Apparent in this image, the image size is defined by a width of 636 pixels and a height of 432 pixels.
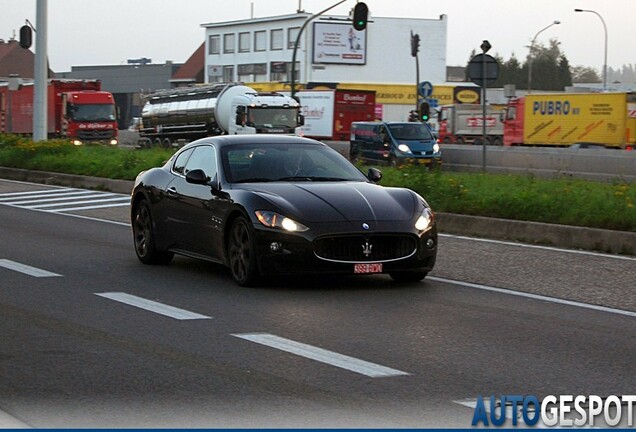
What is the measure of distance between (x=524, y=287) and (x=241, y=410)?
596 centimetres

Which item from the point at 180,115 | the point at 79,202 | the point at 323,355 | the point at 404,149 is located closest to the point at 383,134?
the point at 404,149

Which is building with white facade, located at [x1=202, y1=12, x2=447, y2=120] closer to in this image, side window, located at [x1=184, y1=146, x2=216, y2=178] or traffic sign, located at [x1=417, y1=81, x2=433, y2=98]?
traffic sign, located at [x1=417, y1=81, x2=433, y2=98]

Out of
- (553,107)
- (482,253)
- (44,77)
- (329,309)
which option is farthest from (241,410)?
(553,107)

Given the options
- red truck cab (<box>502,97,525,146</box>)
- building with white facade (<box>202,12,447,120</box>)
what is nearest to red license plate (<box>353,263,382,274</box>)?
red truck cab (<box>502,97,525,146</box>)

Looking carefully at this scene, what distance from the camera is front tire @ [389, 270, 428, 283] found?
11.9 m

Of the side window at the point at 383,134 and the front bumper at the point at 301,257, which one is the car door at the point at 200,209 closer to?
the front bumper at the point at 301,257

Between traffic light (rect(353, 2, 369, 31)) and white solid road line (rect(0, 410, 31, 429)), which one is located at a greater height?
traffic light (rect(353, 2, 369, 31))

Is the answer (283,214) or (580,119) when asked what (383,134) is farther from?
(283,214)

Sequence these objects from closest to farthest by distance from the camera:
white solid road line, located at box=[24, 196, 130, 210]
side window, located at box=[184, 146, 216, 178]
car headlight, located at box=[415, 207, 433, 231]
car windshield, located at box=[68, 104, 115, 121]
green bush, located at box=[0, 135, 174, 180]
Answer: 1. car headlight, located at box=[415, 207, 433, 231]
2. side window, located at box=[184, 146, 216, 178]
3. white solid road line, located at box=[24, 196, 130, 210]
4. green bush, located at box=[0, 135, 174, 180]
5. car windshield, located at box=[68, 104, 115, 121]

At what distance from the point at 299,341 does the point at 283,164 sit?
12.9 ft

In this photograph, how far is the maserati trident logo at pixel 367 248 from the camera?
11188 millimetres

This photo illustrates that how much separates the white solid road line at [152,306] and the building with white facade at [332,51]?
3999 inches

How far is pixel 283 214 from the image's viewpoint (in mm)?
11148

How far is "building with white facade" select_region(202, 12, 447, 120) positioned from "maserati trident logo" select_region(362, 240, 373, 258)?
332 ft
